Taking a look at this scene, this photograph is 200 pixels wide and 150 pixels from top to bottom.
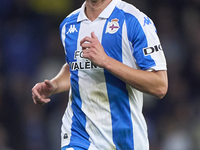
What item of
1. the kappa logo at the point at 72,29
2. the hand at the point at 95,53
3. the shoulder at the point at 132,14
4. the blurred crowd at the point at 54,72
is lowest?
the blurred crowd at the point at 54,72

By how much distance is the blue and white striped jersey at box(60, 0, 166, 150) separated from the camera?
2.99 meters

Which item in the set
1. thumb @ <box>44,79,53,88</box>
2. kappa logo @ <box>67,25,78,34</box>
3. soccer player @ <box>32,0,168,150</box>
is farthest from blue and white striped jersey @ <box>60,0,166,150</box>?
thumb @ <box>44,79,53,88</box>

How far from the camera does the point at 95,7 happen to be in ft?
10.8

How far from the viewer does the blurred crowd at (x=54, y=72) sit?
23.2 ft

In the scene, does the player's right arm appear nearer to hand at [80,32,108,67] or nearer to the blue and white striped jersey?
the blue and white striped jersey

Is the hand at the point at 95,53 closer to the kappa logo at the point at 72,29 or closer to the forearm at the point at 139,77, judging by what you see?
the forearm at the point at 139,77

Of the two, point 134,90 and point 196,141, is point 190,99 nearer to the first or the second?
point 196,141

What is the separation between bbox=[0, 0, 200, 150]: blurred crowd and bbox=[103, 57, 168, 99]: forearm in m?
4.30

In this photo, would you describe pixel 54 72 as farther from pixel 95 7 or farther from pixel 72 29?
pixel 95 7

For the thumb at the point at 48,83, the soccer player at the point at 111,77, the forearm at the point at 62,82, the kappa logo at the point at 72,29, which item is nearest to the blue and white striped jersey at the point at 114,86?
the soccer player at the point at 111,77

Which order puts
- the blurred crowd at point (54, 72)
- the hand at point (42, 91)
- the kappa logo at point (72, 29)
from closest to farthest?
1. the hand at point (42, 91)
2. the kappa logo at point (72, 29)
3. the blurred crowd at point (54, 72)

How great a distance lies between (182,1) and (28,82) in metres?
3.72

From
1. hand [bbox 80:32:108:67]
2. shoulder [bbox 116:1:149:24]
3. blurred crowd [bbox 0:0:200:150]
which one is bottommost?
blurred crowd [bbox 0:0:200:150]

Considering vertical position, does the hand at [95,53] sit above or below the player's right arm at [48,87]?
above
